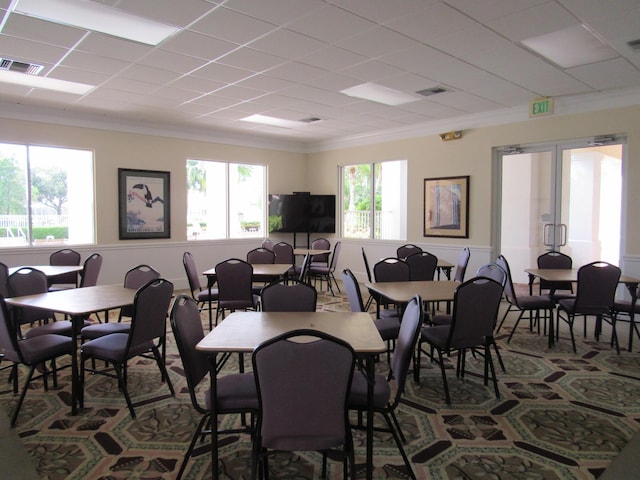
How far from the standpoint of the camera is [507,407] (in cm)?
341

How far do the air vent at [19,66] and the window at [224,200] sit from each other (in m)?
3.74

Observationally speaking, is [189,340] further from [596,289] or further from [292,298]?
[596,289]

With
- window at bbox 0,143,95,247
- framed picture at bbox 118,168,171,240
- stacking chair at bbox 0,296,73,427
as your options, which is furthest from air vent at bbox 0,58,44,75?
stacking chair at bbox 0,296,73,427

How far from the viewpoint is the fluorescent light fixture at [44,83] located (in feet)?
18.1

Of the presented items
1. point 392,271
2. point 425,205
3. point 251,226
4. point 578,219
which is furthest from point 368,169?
point 392,271

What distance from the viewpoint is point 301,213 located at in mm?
9984

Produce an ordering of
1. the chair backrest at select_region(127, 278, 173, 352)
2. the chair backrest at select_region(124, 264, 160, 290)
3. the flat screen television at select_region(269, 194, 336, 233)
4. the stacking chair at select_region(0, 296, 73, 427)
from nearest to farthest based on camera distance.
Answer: the stacking chair at select_region(0, 296, 73, 427), the chair backrest at select_region(127, 278, 173, 352), the chair backrest at select_region(124, 264, 160, 290), the flat screen television at select_region(269, 194, 336, 233)

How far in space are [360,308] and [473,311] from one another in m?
0.87

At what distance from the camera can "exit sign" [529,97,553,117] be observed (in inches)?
247

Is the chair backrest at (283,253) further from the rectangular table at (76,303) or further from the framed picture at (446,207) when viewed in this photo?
the rectangular table at (76,303)

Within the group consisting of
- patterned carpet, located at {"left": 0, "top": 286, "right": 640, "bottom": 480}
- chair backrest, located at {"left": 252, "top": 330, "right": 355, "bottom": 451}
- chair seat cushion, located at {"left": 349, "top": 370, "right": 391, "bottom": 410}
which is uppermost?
chair backrest, located at {"left": 252, "top": 330, "right": 355, "bottom": 451}

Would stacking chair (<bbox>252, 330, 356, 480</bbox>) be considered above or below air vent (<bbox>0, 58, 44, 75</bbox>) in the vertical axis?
below

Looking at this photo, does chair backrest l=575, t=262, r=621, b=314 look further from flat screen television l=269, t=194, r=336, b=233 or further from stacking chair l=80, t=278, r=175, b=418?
flat screen television l=269, t=194, r=336, b=233

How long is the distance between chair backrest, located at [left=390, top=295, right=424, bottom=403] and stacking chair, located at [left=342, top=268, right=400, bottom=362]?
808mm
